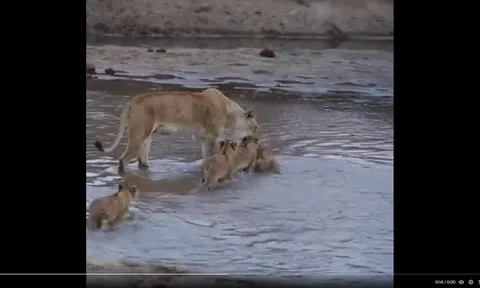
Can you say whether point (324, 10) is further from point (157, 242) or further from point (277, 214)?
point (157, 242)

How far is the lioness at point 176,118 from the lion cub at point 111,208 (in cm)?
6

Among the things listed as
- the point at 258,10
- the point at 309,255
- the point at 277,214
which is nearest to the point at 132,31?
the point at 258,10

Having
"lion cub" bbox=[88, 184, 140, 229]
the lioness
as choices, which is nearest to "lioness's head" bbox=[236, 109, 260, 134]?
the lioness

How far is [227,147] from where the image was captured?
1776 mm

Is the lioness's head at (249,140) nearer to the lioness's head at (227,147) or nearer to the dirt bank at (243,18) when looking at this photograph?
the lioness's head at (227,147)

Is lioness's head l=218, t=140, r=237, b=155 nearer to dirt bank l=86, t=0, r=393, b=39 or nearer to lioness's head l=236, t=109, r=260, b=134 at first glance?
lioness's head l=236, t=109, r=260, b=134

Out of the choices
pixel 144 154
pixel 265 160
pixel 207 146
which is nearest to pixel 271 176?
pixel 265 160

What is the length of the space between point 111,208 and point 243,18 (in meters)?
0.55

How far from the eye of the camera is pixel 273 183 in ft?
5.84

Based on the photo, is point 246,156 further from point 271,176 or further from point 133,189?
point 133,189

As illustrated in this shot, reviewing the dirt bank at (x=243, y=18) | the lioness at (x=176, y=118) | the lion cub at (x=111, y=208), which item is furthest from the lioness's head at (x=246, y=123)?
the lion cub at (x=111, y=208)

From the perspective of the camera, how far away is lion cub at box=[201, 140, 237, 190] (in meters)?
1.76

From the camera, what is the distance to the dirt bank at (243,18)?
70.1 inches

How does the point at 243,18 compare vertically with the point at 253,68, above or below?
above
